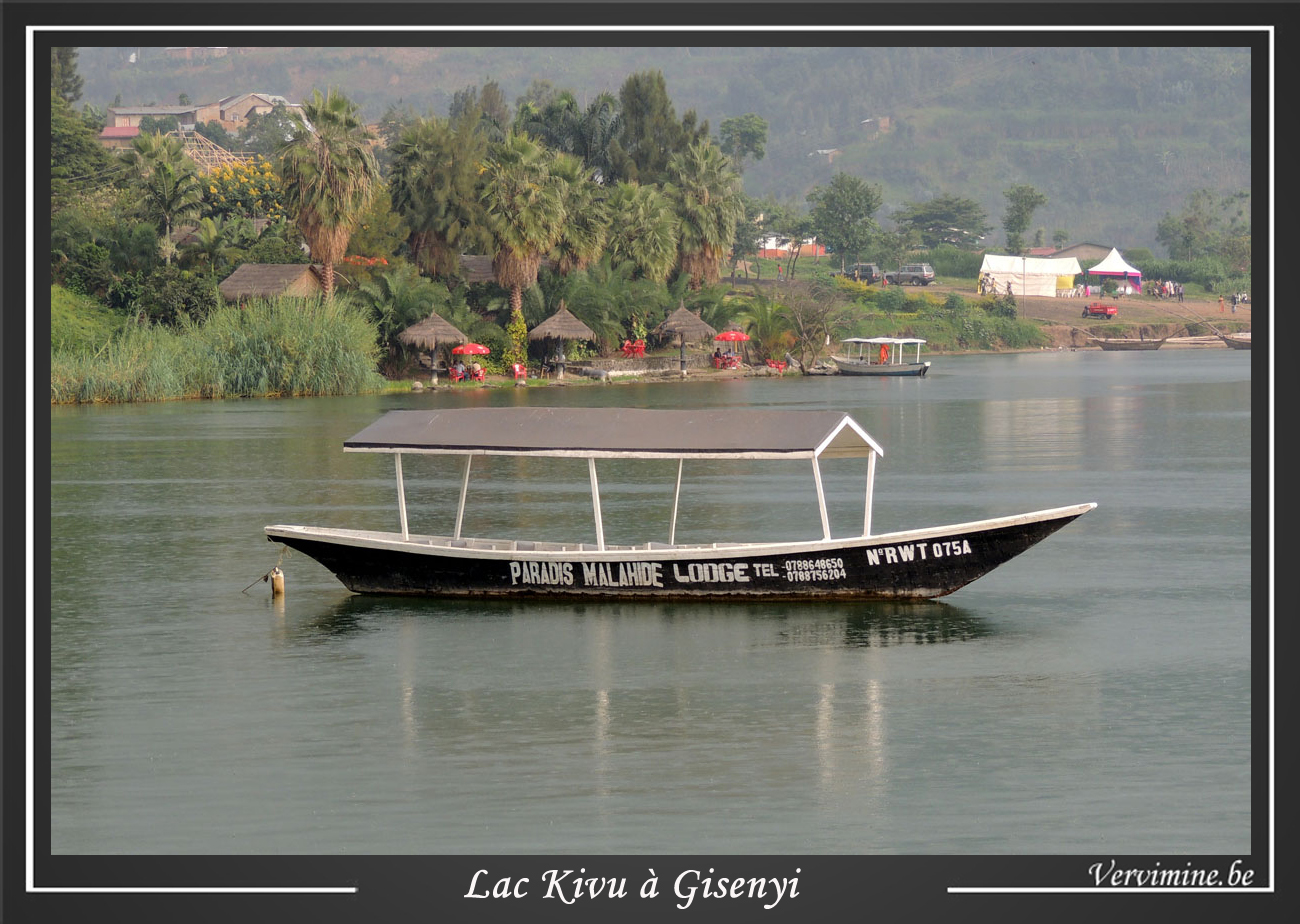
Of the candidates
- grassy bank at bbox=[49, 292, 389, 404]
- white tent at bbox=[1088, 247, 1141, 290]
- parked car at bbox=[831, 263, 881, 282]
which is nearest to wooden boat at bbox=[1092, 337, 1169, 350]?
parked car at bbox=[831, 263, 881, 282]

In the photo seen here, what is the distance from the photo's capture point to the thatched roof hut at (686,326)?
96438mm

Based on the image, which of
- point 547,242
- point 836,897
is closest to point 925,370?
point 547,242

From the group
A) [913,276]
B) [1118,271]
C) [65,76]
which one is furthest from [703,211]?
[1118,271]

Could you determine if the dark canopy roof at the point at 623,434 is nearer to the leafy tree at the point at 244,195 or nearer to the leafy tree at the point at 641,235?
the leafy tree at the point at 641,235

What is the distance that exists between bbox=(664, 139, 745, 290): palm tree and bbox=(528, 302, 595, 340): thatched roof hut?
17.3 m

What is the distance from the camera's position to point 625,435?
24.7m

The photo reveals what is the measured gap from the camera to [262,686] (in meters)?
20.8

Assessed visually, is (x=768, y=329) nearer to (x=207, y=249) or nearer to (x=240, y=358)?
(x=207, y=249)

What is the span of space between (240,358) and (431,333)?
10.6 meters

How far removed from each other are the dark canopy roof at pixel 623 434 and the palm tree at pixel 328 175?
2282 inches

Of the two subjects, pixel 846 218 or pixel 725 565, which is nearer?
pixel 725 565

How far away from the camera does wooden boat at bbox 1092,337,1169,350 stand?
160m
